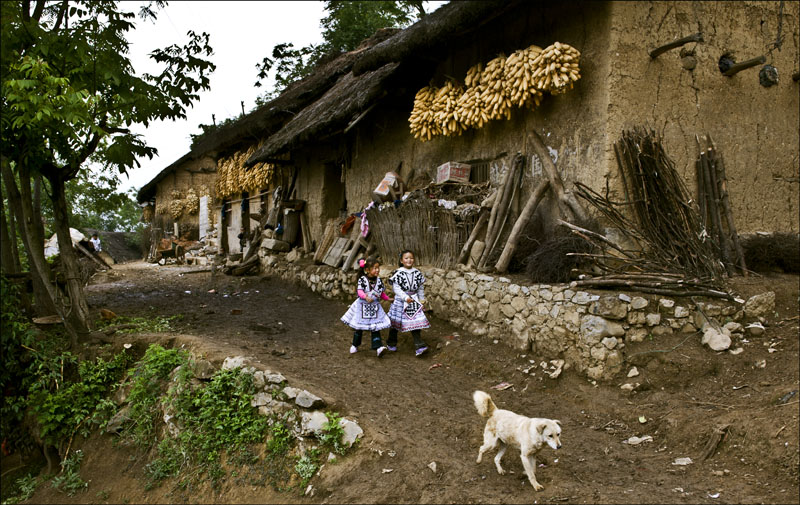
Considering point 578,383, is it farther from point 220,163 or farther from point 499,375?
point 220,163

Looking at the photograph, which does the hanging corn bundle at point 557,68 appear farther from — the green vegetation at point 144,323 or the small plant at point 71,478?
the small plant at point 71,478

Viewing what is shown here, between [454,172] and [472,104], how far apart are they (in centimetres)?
98

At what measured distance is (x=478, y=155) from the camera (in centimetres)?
654

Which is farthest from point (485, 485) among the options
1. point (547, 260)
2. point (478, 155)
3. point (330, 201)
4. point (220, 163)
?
point (220, 163)

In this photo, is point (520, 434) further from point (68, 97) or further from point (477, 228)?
point (68, 97)

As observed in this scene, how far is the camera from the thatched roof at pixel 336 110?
7.50 meters

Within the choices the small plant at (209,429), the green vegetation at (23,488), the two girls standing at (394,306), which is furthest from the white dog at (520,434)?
the green vegetation at (23,488)

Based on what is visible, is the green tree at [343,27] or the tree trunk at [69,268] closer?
the tree trunk at [69,268]

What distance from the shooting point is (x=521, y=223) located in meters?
5.45

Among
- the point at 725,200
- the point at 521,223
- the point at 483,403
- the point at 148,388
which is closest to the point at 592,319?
the point at 521,223

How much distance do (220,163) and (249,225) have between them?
2379 mm

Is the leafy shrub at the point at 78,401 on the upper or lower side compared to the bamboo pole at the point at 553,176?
lower

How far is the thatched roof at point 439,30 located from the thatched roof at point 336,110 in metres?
0.49

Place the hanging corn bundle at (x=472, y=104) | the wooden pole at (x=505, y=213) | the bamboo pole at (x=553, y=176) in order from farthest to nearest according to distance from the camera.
A: the hanging corn bundle at (x=472, y=104)
the wooden pole at (x=505, y=213)
the bamboo pole at (x=553, y=176)
